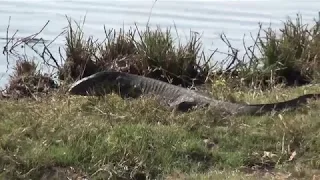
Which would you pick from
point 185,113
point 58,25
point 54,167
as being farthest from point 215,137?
point 58,25

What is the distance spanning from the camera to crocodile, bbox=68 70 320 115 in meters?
6.01

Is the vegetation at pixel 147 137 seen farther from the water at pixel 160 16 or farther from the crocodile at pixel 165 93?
the water at pixel 160 16

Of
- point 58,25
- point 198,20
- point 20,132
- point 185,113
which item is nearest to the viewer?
point 20,132

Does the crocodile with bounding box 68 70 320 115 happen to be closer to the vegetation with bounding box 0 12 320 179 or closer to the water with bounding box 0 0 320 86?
the vegetation with bounding box 0 12 320 179

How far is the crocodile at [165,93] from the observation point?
19.7 ft

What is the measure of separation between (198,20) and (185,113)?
6.55 metres

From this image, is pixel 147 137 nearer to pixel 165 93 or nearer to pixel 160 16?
pixel 165 93

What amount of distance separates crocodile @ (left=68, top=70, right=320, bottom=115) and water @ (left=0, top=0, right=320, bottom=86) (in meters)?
1.73

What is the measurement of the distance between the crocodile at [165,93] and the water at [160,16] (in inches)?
68.1

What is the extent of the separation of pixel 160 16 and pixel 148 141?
26.3ft

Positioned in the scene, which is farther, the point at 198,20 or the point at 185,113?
the point at 198,20

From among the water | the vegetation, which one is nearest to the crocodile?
the vegetation

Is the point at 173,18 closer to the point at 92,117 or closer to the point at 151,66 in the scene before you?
the point at 151,66

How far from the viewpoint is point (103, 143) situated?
15.9ft
